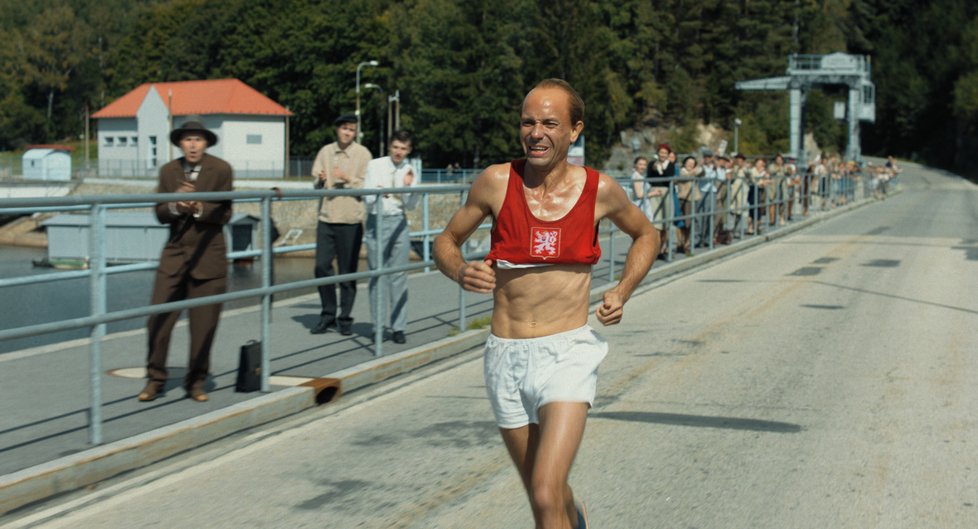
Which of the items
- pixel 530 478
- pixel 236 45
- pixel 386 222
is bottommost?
pixel 530 478

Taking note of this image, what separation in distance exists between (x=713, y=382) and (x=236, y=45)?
104 metres

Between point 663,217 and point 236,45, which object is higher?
point 236,45

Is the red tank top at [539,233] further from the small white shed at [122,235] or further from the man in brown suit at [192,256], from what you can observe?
the man in brown suit at [192,256]

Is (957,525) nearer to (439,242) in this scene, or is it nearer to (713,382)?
(439,242)

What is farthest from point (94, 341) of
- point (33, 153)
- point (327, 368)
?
point (33, 153)

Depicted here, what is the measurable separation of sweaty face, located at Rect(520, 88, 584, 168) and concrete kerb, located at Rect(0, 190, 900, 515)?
3040 mm

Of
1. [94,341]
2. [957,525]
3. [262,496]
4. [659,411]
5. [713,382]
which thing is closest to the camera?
[957,525]

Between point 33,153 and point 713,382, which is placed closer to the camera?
point 713,382

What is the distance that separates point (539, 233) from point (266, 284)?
15.0 ft

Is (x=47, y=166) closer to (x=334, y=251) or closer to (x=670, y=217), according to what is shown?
(x=670, y=217)

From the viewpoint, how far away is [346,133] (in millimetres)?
10750

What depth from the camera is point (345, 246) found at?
9898 millimetres

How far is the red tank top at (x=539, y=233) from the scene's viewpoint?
418cm

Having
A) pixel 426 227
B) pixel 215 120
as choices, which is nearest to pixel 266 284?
pixel 426 227
